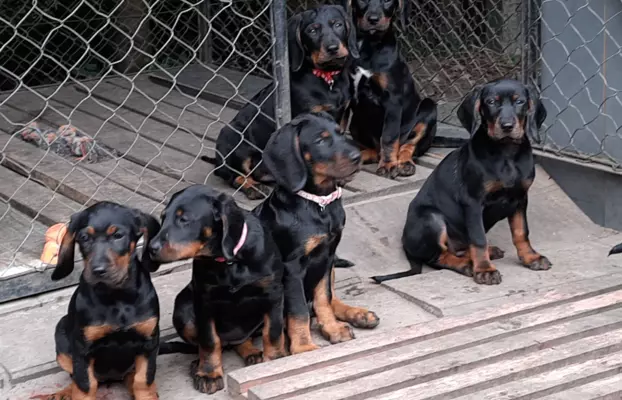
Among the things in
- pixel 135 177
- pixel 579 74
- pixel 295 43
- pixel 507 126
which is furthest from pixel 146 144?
pixel 507 126

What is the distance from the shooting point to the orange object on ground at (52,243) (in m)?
4.42

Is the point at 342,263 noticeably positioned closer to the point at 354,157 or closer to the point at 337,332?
the point at 337,332

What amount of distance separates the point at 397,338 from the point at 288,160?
29.9 inches

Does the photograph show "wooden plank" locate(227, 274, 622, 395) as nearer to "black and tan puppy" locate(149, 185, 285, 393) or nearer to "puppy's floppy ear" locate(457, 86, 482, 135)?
"black and tan puppy" locate(149, 185, 285, 393)

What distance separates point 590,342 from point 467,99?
4.39ft

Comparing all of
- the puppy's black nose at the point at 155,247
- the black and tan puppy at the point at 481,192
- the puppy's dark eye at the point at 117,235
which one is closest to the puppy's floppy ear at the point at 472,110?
the black and tan puppy at the point at 481,192

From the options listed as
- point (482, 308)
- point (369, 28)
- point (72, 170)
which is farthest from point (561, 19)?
point (72, 170)

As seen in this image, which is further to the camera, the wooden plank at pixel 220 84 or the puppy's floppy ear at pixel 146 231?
the wooden plank at pixel 220 84

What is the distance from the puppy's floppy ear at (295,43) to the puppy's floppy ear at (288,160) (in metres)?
1.36

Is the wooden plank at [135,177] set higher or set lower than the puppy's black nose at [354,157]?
lower

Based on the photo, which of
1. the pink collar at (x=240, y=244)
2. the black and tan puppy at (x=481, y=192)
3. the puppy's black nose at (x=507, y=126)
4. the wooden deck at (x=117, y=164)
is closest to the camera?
the pink collar at (x=240, y=244)

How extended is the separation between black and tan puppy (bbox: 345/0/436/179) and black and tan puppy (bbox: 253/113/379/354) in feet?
5.51

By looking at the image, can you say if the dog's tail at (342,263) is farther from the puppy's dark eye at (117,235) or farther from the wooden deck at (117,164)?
the puppy's dark eye at (117,235)

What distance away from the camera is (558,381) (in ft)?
11.3
